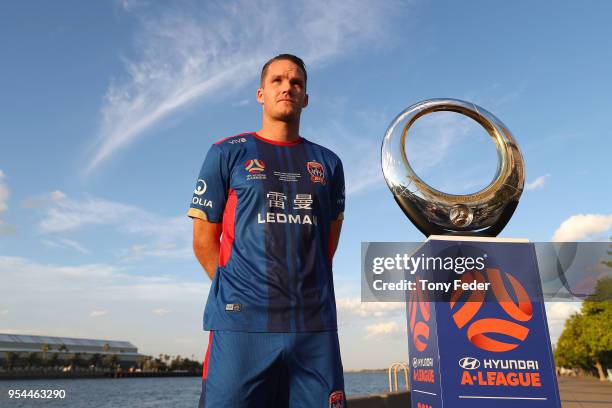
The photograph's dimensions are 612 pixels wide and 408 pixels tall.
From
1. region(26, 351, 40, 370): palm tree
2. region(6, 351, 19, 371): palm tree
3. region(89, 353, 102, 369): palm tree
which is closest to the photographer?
region(6, 351, 19, 371): palm tree

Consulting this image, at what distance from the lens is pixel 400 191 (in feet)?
12.1

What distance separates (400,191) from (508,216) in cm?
88

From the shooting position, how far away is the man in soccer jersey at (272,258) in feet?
6.33

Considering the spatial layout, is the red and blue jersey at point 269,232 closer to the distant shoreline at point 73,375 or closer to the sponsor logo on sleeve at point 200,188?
the sponsor logo on sleeve at point 200,188

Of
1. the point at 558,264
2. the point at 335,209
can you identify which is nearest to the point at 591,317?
the point at 558,264

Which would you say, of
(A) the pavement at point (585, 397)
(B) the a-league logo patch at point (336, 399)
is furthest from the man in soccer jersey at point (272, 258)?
(A) the pavement at point (585, 397)

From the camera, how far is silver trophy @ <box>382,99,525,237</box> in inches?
143

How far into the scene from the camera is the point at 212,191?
2.29 meters

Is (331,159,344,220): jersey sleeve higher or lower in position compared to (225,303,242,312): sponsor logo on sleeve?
higher

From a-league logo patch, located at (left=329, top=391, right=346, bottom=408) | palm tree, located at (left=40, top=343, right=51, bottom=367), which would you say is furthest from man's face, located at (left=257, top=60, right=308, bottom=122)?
palm tree, located at (left=40, top=343, right=51, bottom=367)

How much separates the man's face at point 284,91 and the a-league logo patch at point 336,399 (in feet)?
4.22

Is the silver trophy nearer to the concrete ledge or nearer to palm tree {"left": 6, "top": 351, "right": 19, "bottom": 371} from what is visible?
the concrete ledge

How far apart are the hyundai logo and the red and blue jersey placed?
1.59 m

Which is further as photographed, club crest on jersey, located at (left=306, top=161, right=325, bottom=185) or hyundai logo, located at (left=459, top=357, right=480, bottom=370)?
hyundai logo, located at (left=459, top=357, right=480, bottom=370)
